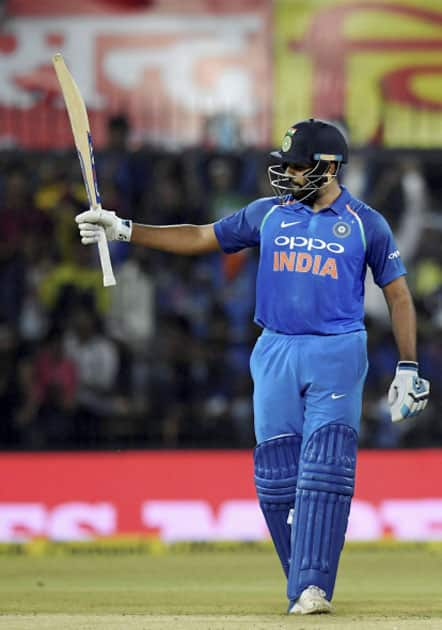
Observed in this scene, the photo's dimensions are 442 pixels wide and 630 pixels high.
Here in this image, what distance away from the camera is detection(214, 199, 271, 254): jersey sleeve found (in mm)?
6973

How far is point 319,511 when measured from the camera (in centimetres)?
673

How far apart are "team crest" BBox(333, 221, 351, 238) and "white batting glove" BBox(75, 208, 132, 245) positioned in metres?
0.94

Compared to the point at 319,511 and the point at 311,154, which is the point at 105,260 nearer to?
the point at 311,154

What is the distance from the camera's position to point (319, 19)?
19.4 m

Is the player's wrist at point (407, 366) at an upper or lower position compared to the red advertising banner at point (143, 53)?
lower

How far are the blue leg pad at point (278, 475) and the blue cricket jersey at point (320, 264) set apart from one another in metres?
0.51

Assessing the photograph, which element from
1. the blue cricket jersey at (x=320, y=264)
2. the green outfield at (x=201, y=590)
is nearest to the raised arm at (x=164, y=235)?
the blue cricket jersey at (x=320, y=264)

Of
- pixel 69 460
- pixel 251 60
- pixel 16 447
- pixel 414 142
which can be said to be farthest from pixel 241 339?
pixel 251 60

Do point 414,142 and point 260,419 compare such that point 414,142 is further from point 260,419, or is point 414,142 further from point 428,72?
point 260,419

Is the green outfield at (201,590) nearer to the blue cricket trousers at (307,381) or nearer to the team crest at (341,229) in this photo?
the blue cricket trousers at (307,381)

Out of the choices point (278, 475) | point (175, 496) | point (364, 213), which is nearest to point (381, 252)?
point (364, 213)

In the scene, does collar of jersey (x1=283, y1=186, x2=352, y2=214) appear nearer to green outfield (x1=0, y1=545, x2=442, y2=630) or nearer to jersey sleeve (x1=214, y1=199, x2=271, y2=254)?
jersey sleeve (x1=214, y1=199, x2=271, y2=254)

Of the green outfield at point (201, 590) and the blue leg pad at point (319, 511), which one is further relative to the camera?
the blue leg pad at point (319, 511)

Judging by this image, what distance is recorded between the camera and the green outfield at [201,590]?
6.45 m
